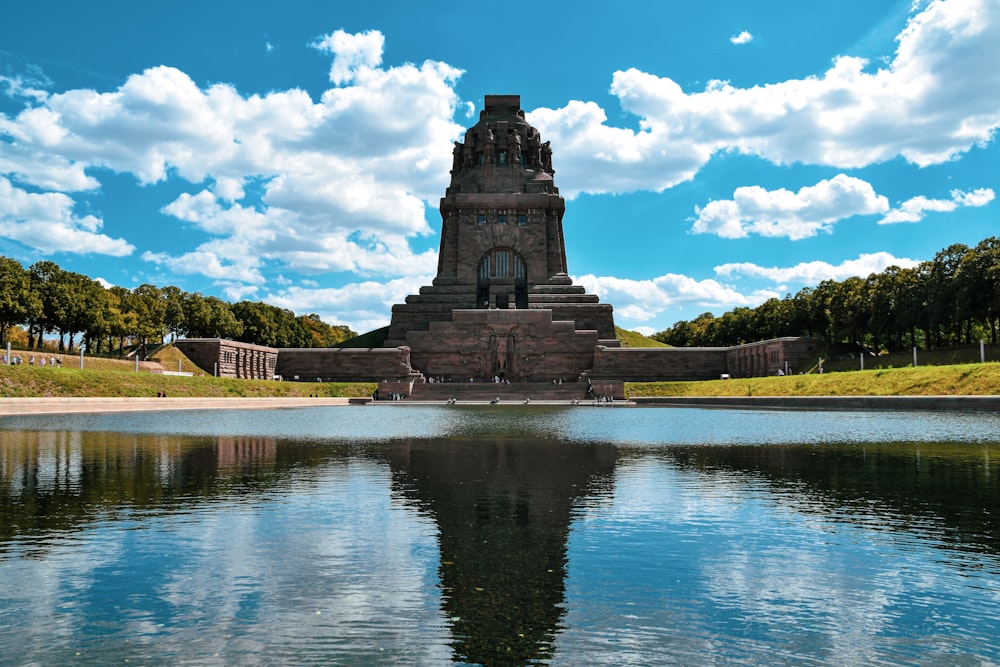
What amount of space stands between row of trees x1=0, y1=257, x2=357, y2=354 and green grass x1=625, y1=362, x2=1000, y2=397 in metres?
46.4

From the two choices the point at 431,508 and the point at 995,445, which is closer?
the point at 431,508

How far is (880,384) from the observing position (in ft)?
132

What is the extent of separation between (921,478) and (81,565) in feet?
38.5

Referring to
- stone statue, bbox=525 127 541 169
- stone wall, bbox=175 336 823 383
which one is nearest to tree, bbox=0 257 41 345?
stone wall, bbox=175 336 823 383

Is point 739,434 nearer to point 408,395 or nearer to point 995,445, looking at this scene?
point 995,445

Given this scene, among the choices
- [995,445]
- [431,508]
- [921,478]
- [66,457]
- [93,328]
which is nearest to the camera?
[431,508]

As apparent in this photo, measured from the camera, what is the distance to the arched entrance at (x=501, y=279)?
7906 cm

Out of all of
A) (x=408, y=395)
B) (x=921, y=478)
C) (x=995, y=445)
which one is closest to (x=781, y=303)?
(x=408, y=395)

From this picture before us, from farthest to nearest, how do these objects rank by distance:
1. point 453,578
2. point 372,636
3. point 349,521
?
point 349,521
point 453,578
point 372,636

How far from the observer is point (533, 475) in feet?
44.1

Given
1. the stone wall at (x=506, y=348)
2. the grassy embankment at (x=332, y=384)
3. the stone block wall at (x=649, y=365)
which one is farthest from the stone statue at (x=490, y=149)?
the grassy embankment at (x=332, y=384)

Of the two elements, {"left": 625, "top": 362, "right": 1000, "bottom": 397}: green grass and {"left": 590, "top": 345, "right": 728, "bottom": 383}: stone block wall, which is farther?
{"left": 590, "top": 345, "right": 728, "bottom": 383}: stone block wall

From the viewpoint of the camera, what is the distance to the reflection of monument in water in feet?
18.7

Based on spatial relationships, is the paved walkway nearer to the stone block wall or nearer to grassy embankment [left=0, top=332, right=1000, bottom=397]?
grassy embankment [left=0, top=332, right=1000, bottom=397]
